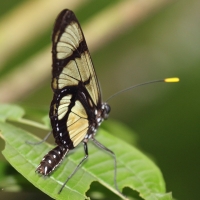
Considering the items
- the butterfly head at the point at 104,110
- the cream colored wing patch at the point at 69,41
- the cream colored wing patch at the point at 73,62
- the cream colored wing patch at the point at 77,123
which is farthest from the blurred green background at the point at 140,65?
the cream colored wing patch at the point at 69,41

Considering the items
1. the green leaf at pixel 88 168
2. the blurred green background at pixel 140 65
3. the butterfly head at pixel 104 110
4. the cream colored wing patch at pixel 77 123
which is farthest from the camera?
the blurred green background at pixel 140 65

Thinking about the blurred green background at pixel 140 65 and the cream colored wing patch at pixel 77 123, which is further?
the blurred green background at pixel 140 65

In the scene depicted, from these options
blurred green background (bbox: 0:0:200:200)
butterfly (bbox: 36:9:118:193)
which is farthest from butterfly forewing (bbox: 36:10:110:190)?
blurred green background (bbox: 0:0:200:200)

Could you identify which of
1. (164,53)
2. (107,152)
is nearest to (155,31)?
(164,53)

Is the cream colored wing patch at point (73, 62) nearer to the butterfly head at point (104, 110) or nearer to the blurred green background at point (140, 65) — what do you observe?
the butterfly head at point (104, 110)

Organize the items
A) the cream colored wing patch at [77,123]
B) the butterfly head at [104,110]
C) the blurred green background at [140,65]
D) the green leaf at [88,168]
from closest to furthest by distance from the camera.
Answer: the green leaf at [88,168] < the cream colored wing patch at [77,123] < the butterfly head at [104,110] < the blurred green background at [140,65]

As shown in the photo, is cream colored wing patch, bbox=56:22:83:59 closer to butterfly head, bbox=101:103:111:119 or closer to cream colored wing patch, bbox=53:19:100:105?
cream colored wing patch, bbox=53:19:100:105

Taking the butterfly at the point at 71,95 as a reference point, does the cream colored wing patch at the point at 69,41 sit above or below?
above

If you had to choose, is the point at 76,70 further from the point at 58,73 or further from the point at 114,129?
the point at 114,129
